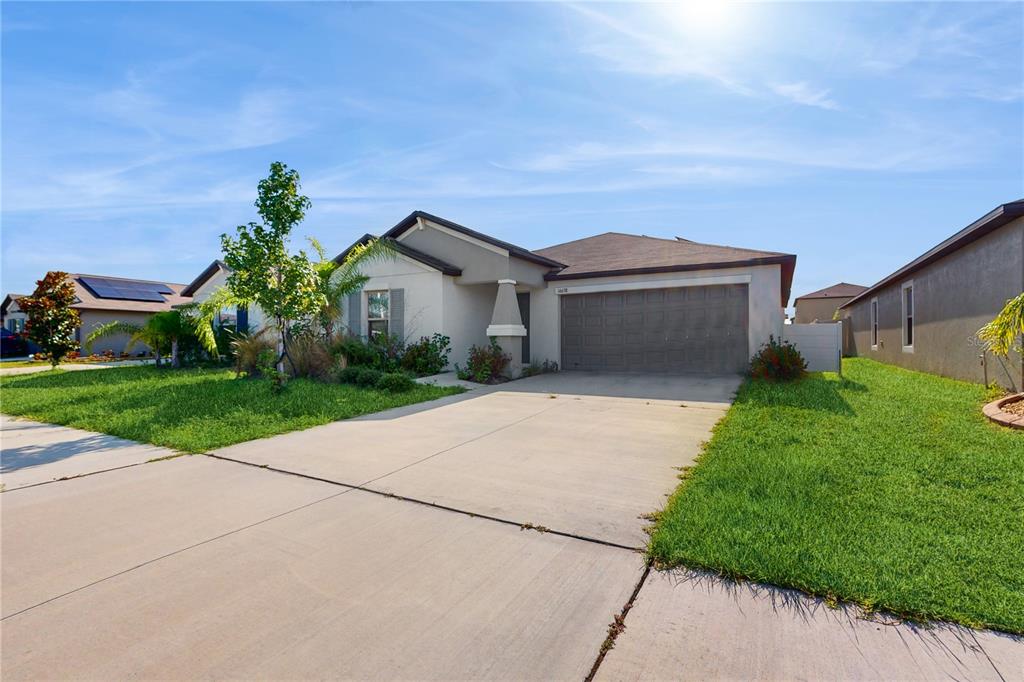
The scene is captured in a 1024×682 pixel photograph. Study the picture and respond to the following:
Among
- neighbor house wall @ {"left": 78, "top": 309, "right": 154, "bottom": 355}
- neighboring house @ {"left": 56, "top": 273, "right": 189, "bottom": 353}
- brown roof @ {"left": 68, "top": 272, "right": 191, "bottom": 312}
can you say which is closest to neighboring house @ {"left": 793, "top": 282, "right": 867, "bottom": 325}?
brown roof @ {"left": 68, "top": 272, "right": 191, "bottom": 312}

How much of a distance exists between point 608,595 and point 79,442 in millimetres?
7290

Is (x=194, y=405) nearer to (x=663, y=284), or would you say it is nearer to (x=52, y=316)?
(x=663, y=284)

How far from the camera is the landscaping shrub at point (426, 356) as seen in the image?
1271 centimetres

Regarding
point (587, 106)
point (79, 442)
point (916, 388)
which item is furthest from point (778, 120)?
point (79, 442)

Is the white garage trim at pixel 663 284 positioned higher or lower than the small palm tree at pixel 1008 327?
higher

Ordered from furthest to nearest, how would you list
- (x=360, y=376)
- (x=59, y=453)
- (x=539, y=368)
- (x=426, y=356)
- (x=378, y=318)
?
1. (x=378, y=318)
2. (x=539, y=368)
3. (x=426, y=356)
4. (x=360, y=376)
5. (x=59, y=453)

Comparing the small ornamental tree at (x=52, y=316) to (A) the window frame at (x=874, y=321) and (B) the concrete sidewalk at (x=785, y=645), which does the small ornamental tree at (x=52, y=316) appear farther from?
(A) the window frame at (x=874, y=321)

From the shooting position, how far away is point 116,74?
7766mm

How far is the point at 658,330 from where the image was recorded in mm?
13211

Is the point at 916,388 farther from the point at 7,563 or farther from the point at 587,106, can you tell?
the point at 7,563

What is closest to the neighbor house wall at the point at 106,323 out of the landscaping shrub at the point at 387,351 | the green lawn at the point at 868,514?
the landscaping shrub at the point at 387,351

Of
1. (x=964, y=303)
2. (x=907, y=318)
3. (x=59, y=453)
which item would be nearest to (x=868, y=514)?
(x=59, y=453)

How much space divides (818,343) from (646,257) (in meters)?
5.02

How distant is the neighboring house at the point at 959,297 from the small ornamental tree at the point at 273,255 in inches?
509
